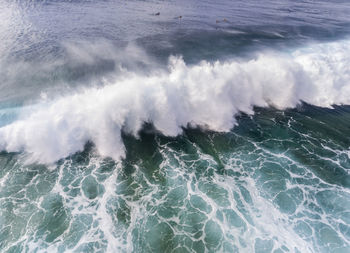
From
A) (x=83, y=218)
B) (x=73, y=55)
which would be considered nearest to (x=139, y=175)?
(x=83, y=218)

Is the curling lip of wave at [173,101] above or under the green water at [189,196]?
above

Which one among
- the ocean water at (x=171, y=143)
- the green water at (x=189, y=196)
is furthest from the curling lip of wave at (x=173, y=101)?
the green water at (x=189, y=196)

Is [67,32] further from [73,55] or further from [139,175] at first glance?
[139,175]

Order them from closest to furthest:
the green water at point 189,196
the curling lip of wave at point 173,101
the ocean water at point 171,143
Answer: the green water at point 189,196
the ocean water at point 171,143
the curling lip of wave at point 173,101

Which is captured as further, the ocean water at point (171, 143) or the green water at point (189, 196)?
the ocean water at point (171, 143)

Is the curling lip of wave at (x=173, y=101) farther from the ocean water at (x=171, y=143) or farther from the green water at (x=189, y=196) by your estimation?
the green water at (x=189, y=196)

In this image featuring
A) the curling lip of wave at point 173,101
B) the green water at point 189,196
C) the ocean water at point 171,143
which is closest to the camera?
the green water at point 189,196

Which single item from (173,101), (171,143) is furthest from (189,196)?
(173,101)

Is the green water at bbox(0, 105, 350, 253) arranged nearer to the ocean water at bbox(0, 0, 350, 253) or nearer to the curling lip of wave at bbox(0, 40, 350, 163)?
the ocean water at bbox(0, 0, 350, 253)
